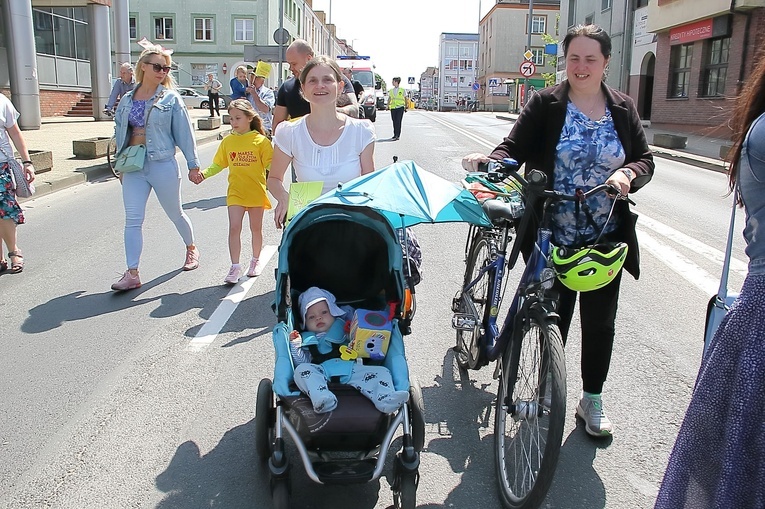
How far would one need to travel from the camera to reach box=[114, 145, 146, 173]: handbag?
20.4 feet

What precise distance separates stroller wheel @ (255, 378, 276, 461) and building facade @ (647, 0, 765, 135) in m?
21.3

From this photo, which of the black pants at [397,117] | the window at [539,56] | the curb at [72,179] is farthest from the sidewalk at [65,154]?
the window at [539,56]

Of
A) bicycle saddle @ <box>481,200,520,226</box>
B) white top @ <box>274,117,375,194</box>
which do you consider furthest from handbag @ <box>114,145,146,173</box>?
bicycle saddle @ <box>481,200,520,226</box>

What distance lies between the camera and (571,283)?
3.05m

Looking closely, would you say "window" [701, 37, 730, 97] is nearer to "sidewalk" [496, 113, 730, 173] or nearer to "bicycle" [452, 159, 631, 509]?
"sidewalk" [496, 113, 730, 173]

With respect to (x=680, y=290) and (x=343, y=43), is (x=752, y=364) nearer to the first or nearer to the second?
(x=680, y=290)

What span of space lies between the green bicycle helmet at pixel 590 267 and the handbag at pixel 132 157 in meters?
4.38

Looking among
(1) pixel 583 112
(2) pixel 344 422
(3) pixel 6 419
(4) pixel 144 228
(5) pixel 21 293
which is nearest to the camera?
(2) pixel 344 422

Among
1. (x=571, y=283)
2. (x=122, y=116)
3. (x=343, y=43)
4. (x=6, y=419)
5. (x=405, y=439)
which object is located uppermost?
(x=343, y=43)

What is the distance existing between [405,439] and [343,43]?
13177 centimetres

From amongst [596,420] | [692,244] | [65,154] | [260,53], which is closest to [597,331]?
[596,420]

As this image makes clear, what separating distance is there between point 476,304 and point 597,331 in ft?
2.70

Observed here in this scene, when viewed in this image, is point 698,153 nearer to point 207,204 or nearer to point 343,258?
point 207,204

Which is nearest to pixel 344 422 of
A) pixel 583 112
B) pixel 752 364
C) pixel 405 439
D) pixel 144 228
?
pixel 405 439
